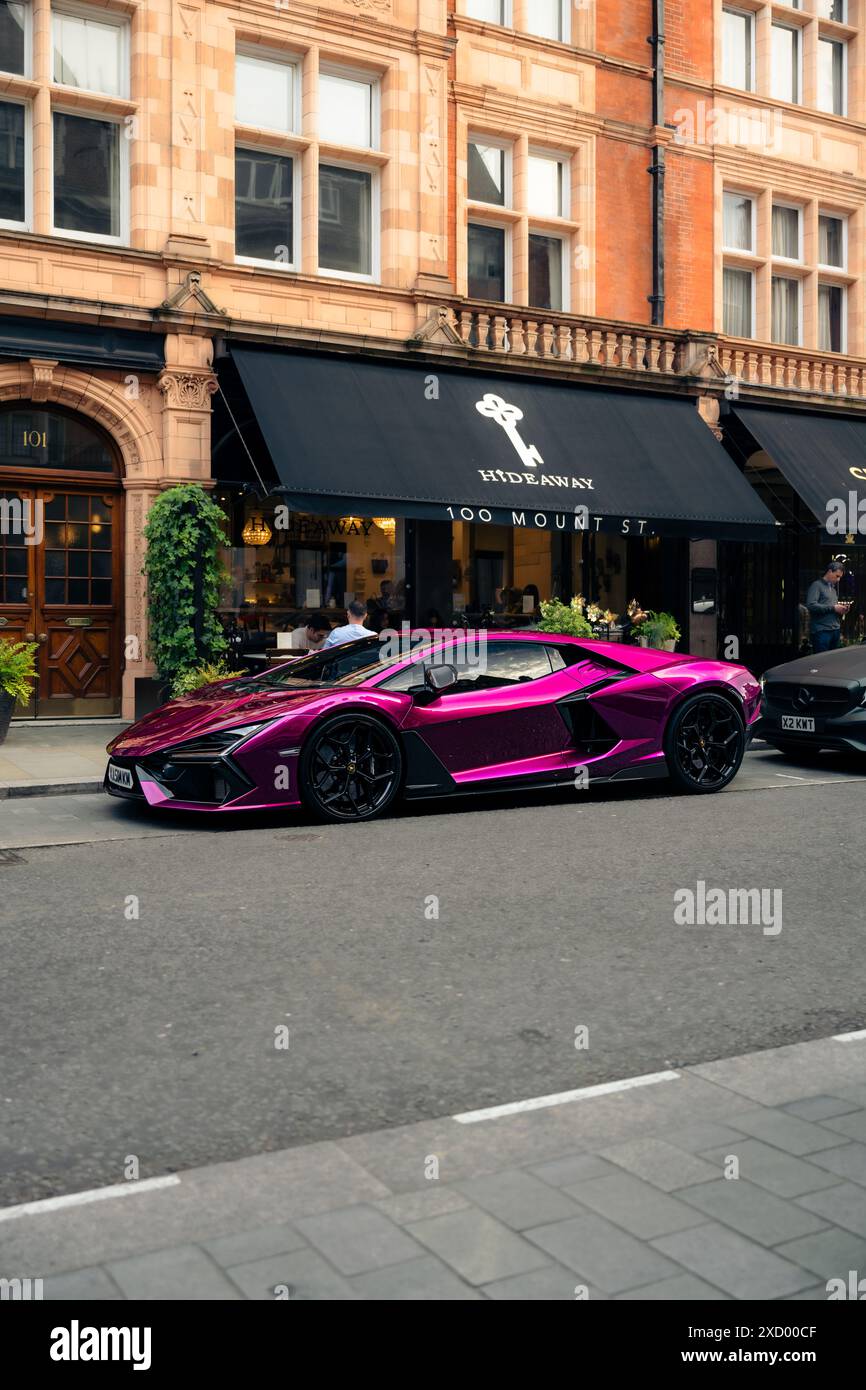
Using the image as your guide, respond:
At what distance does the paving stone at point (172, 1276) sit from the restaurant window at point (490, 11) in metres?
19.0

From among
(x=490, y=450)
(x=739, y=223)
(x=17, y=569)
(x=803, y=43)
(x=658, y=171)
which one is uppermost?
(x=803, y=43)

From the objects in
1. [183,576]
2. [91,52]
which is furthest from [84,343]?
[91,52]

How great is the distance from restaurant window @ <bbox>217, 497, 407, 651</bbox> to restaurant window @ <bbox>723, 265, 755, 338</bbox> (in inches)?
287

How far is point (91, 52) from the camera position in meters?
15.9

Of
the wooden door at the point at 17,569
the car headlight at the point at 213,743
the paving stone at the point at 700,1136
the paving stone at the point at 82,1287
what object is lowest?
the paving stone at the point at 82,1287

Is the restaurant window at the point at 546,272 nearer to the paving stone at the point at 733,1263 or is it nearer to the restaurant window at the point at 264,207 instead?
the restaurant window at the point at 264,207

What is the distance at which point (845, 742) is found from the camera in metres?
12.7

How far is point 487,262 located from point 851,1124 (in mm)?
16954

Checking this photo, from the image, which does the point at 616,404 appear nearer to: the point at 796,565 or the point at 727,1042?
the point at 796,565

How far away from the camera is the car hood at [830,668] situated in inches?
508

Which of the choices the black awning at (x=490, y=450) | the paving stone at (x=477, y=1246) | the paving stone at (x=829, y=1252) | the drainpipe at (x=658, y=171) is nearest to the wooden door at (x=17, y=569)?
the black awning at (x=490, y=450)

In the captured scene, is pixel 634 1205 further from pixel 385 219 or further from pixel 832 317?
pixel 832 317

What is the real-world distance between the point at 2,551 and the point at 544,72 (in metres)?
10.5

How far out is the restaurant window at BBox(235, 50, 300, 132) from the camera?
17.0 m
